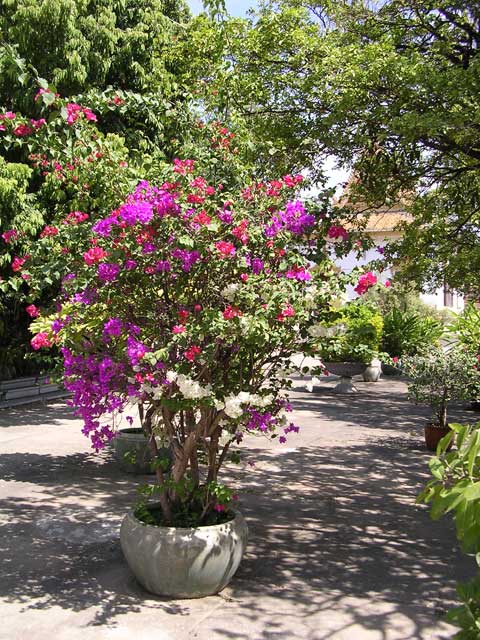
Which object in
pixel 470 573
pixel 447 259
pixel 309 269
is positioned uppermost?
pixel 447 259

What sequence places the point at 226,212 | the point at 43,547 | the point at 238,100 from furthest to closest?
the point at 238,100
the point at 43,547
the point at 226,212

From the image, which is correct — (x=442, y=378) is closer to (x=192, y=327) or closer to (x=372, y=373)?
(x=192, y=327)

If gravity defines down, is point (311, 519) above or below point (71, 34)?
below

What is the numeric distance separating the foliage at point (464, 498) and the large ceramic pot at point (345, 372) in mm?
14625

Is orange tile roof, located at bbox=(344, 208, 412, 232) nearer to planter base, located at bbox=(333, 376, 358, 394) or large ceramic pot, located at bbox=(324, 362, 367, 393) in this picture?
large ceramic pot, located at bbox=(324, 362, 367, 393)

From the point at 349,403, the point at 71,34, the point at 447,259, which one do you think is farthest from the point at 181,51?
the point at 349,403

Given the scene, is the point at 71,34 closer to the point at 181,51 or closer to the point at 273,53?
the point at 181,51

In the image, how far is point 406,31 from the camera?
8953 mm

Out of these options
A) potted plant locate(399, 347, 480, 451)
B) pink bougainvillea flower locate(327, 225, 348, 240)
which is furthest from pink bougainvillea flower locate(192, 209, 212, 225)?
potted plant locate(399, 347, 480, 451)

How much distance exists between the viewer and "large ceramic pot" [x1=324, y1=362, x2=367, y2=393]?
16422 mm

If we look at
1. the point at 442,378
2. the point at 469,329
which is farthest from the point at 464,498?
the point at 469,329

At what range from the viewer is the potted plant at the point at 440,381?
9.14m

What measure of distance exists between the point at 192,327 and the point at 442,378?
6.16 meters

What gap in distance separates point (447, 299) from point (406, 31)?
26776mm
